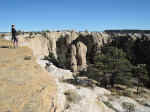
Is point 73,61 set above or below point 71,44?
below

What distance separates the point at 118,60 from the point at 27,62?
1611 cm

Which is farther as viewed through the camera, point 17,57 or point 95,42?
point 95,42

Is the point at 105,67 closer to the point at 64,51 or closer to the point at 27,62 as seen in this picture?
the point at 27,62

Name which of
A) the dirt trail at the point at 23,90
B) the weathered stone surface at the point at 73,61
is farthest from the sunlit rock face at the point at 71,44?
the dirt trail at the point at 23,90

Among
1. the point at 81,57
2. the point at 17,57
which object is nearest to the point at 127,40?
the point at 81,57

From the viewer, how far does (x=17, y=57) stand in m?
6.95

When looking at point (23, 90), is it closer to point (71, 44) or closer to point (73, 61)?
point (73, 61)

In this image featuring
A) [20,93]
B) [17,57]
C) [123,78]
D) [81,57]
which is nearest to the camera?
[20,93]

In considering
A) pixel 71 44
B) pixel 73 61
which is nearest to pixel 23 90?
pixel 73 61

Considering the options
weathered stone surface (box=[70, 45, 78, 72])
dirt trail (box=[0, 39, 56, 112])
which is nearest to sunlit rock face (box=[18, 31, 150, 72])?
weathered stone surface (box=[70, 45, 78, 72])

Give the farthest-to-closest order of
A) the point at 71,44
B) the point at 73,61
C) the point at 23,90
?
the point at 71,44, the point at 73,61, the point at 23,90

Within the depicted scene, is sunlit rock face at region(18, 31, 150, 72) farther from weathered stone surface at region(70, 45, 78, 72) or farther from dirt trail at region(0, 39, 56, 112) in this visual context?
dirt trail at region(0, 39, 56, 112)

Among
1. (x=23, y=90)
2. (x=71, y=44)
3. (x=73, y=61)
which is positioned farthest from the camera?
(x=71, y=44)

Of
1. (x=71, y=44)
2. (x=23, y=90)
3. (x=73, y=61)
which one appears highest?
(x=71, y=44)
